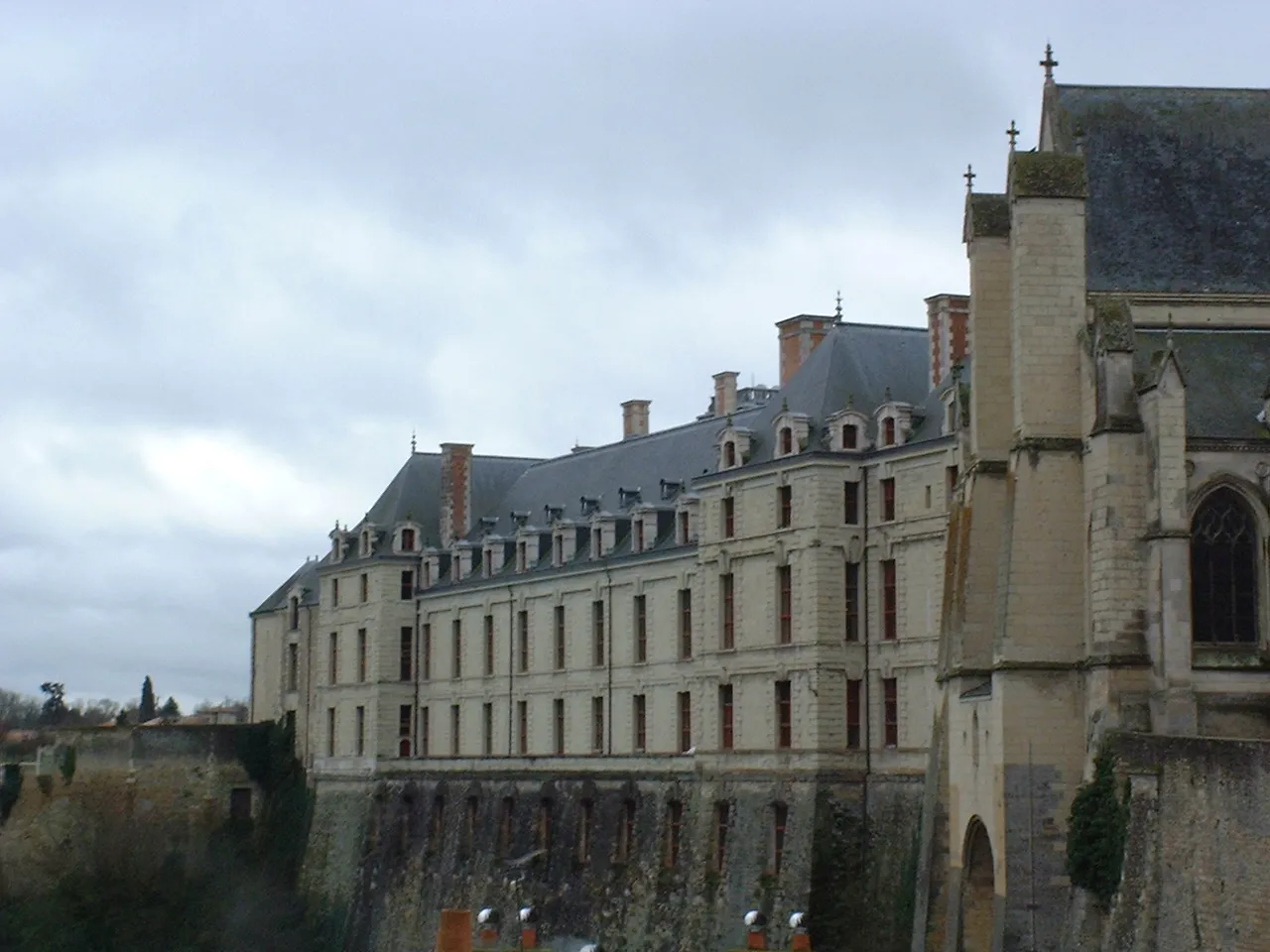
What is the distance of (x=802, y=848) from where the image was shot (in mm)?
50469

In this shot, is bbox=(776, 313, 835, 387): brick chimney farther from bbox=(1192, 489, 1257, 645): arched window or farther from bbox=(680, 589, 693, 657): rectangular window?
bbox=(1192, 489, 1257, 645): arched window

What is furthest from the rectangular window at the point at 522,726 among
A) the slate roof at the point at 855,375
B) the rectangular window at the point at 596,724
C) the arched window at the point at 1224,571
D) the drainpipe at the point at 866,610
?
the arched window at the point at 1224,571

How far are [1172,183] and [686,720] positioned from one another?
23908 mm

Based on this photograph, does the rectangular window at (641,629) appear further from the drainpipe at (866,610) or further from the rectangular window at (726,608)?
the drainpipe at (866,610)

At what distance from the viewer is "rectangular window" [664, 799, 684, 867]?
55906 millimetres

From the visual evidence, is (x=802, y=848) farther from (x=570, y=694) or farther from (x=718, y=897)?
(x=570, y=694)

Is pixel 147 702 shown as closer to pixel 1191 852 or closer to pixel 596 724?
pixel 596 724

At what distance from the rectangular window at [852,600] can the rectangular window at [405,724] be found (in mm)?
23658

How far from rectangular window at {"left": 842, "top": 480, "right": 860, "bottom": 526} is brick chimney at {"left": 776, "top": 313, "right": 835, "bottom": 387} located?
5.60m

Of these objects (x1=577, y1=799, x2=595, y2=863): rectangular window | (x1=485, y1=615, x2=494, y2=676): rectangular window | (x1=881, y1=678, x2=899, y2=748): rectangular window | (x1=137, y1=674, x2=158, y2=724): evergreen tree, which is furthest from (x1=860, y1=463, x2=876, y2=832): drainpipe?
(x1=137, y1=674, x2=158, y2=724): evergreen tree

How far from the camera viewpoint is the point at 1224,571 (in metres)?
35.2

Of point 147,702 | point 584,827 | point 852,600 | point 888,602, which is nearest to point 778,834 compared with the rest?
point 852,600

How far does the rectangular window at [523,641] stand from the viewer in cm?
6688

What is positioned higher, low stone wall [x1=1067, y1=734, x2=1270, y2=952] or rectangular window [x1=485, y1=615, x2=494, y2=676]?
rectangular window [x1=485, y1=615, x2=494, y2=676]
